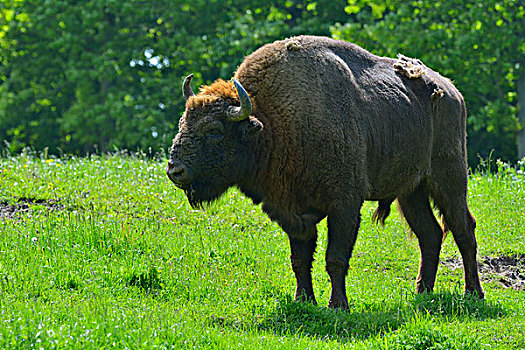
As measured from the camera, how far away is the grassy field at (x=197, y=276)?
230 inches

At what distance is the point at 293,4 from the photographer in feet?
96.4

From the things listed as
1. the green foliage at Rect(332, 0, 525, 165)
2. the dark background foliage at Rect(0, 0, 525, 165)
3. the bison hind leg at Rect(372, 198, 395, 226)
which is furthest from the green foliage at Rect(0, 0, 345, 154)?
the bison hind leg at Rect(372, 198, 395, 226)

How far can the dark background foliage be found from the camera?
2362 cm

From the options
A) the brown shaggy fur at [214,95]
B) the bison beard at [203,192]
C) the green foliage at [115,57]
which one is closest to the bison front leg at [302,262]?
the bison beard at [203,192]

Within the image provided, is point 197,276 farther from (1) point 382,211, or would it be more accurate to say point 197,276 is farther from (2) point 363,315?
(1) point 382,211

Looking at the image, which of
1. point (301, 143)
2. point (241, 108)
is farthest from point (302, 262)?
point (241, 108)

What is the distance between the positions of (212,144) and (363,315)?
7.38 ft

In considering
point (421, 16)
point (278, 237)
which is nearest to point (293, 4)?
point (421, 16)

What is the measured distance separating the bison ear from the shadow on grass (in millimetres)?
1710

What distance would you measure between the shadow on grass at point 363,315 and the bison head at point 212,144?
1350 millimetres

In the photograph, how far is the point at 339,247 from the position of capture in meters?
7.45

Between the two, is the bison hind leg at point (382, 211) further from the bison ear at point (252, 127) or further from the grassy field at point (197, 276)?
the bison ear at point (252, 127)

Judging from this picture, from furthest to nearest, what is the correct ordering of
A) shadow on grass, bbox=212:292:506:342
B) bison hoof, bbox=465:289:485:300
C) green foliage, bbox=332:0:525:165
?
green foliage, bbox=332:0:525:165 → bison hoof, bbox=465:289:485:300 → shadow on grass, bbox=212:292:506:342

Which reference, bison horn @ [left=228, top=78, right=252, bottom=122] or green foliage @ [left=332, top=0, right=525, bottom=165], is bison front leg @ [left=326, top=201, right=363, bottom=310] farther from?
green foliage @ [left=332, top=0, right=525, bottom=165]
